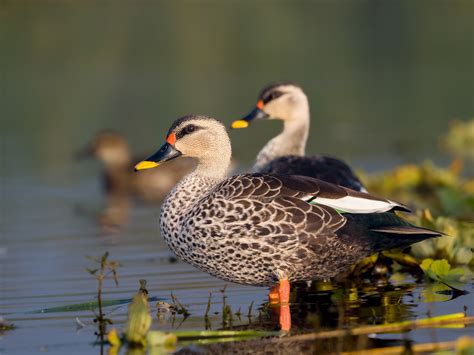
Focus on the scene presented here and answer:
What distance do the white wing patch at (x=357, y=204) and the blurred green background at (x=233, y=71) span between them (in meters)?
8.26

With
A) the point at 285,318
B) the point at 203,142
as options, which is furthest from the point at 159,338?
the point at 203,142

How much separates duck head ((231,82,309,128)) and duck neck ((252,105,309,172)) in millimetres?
22

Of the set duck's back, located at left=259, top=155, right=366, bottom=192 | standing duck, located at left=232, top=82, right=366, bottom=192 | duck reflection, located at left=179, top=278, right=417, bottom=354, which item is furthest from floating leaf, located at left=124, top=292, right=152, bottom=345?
standing duck, located at left=232, top=82, right=366, bottom=192

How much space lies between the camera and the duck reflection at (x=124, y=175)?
14741 mm

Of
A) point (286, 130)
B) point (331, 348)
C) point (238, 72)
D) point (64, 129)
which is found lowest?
point (331, 348)

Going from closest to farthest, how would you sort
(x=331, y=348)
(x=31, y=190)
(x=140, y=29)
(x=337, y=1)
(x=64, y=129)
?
(x=331, y=348) → (x=31, y=190) → (x=64, y=129) → (x=140, y=29) → (x=337, y=1)

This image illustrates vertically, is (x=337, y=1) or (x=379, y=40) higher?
(x=337, y=1)

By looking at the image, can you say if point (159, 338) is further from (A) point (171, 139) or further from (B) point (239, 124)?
(B) point (239, 124)

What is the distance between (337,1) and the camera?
141 ft

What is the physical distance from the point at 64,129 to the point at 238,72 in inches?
276

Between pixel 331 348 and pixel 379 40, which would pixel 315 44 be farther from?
pixel 331 348

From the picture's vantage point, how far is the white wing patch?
6.93m

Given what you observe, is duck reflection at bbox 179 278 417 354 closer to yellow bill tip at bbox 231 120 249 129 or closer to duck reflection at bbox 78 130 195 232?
yellow bill tip at bbox 231 120 249 129

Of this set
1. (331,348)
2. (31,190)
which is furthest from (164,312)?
(31,190)
